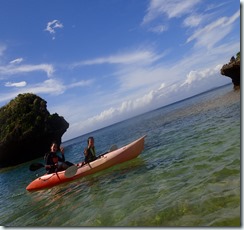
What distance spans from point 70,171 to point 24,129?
3484 centimetres

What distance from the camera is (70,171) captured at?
13539 millimetres

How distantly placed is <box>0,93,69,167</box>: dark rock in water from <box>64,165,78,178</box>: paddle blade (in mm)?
34161

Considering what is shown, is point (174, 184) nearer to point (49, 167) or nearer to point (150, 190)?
point (150, 190)

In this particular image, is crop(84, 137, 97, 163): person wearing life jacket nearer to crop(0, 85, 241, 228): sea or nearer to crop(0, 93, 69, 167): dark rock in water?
crop(0, 85, 241, 228): sea

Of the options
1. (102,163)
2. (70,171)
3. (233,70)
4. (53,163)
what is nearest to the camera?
(70,171)

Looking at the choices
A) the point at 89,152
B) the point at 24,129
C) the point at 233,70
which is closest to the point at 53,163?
the point at 89,152

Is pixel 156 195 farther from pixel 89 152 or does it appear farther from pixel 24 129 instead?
pixel 24 129

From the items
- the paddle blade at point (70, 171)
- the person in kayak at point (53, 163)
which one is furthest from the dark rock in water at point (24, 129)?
the paddle blade at point (70, 171)

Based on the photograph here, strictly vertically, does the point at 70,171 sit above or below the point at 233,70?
below

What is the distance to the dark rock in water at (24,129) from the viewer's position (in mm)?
45209

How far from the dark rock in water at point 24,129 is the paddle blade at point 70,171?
34161mm

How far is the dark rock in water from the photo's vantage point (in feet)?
148

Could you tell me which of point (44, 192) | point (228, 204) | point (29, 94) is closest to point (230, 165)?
point (228, 204)

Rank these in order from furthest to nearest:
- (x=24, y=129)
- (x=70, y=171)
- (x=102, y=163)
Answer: (x=24, y=129) → (x=102, y=163) → (x=70, y=171)
